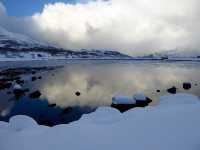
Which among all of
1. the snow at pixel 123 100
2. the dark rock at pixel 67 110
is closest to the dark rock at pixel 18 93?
the dark rock at pixel 67 110

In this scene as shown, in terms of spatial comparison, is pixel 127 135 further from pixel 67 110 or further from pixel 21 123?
pixel 67 110

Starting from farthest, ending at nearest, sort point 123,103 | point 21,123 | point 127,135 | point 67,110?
1. point 123,103
2. point 67,110
3. point 21,123
4. point 127,135

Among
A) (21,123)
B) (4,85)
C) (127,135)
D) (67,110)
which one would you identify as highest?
(127,135)

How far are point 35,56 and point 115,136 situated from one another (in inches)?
5392

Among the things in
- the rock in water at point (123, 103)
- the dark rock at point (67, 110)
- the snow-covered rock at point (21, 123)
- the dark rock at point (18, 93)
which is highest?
the snow-covered rock at point (21, 123)

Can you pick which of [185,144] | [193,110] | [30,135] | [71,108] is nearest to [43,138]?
[30,135]

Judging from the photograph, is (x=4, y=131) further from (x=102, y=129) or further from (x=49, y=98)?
(x=49, y=98)

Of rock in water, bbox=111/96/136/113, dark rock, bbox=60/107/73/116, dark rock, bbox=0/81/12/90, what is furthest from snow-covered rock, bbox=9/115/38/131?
dark rock, bbox=0/81/12/90

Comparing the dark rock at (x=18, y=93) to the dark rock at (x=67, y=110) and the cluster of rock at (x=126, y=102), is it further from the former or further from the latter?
the cluster of rock at (x=126, y=102)

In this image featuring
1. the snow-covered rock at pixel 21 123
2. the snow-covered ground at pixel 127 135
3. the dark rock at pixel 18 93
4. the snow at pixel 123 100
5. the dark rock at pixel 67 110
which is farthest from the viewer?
the dark rock at pixel 18 93

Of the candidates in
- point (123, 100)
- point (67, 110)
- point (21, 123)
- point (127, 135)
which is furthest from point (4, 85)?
point (127, 135)

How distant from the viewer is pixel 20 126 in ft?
36.4

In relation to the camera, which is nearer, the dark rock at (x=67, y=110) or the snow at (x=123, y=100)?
the dark rock at (x=67, y=110)

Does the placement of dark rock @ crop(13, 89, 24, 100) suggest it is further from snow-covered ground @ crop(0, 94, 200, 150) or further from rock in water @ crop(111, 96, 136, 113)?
snow-covered ground @ crop(0, 94, 200, 150)
